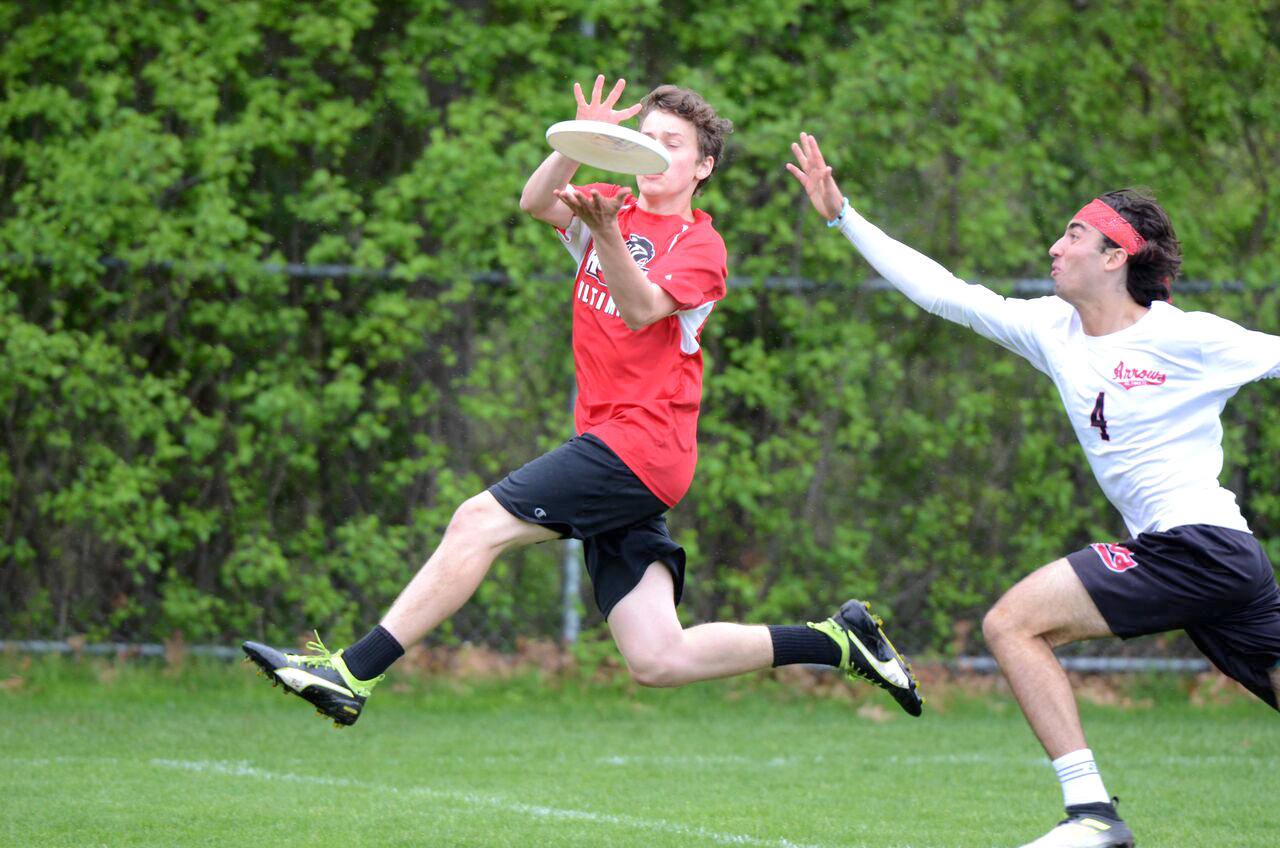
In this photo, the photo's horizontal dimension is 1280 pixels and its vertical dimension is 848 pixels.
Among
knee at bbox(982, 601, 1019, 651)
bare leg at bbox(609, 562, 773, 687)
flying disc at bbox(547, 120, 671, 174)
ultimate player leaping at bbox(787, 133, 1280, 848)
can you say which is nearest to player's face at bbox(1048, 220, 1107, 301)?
ultimate player leaping at bbox(787, 133, 1280, 848)

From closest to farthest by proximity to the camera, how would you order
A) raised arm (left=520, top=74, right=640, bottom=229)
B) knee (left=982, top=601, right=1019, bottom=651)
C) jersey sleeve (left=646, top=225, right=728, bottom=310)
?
knee (left=982, top=601, right=1019, bottom=651) → jersey sleeve (left=646, top=225, right=728, bottom=310) → raised arm (left=520, top=74, right=640, bottom=229)

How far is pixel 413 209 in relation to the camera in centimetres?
802

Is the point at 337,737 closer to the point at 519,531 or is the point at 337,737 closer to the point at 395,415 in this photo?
the point at 395,415

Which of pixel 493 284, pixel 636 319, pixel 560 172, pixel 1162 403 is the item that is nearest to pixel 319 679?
pixel 636 319

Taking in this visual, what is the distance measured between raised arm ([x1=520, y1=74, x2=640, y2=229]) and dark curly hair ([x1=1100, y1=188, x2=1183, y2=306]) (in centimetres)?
145

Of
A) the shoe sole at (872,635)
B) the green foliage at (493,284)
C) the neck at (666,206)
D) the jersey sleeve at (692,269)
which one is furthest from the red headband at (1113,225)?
the green foliage at (493,284)

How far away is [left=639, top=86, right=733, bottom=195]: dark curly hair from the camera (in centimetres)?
480

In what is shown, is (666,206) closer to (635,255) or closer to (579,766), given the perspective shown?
(635,255)

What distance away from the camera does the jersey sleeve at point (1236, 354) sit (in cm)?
429

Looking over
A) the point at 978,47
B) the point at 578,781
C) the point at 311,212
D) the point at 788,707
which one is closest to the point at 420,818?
the point at 578,781

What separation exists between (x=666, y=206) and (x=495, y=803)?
7.05 ft

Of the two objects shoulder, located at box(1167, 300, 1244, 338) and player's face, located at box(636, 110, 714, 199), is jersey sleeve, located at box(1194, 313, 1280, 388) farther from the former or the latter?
player's face, located at box(636, 110, 714, 199)

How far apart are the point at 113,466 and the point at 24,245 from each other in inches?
45.7

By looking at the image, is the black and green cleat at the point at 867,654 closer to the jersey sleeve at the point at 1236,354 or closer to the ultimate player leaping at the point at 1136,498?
the ultimate player leaping at the point at 1136,498
